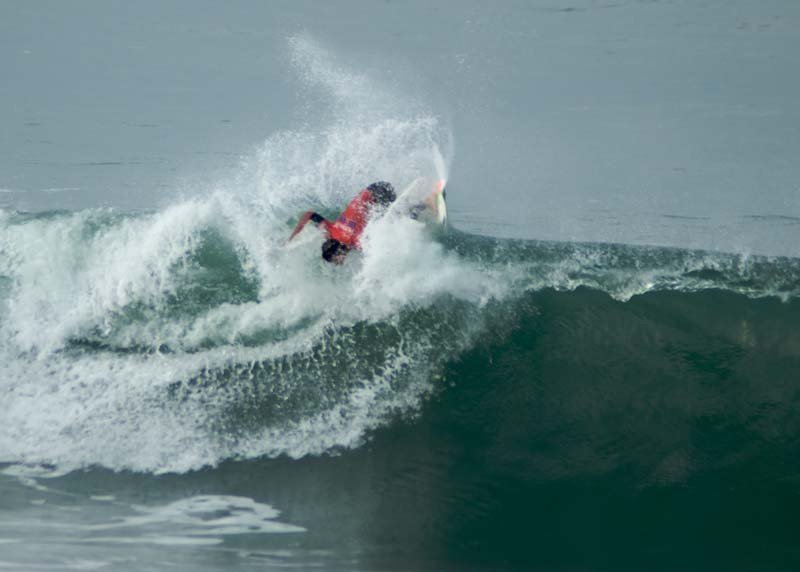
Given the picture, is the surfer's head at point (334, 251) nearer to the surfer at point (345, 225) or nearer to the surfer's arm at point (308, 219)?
the surfer at point (345, 225)

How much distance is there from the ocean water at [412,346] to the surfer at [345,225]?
15 centimetres

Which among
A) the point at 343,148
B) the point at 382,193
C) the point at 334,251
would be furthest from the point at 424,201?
the point at 343,148

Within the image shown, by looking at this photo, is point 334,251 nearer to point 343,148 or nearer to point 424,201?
point 424,201

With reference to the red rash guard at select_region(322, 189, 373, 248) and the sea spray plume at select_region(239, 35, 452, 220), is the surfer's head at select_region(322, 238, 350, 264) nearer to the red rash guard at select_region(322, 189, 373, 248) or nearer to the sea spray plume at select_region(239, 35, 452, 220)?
the red rash guard at select_region(322, 189, 373, 248)

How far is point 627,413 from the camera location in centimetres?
609

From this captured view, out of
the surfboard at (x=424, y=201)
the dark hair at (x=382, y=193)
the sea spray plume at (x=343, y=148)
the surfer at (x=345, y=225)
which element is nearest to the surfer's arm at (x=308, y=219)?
the surfer at (x=345, y=225)

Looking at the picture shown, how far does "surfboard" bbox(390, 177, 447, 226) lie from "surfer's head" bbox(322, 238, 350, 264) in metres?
0.87

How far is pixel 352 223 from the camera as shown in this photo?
23.5ft

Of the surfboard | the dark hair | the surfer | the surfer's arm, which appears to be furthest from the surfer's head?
the surfboard

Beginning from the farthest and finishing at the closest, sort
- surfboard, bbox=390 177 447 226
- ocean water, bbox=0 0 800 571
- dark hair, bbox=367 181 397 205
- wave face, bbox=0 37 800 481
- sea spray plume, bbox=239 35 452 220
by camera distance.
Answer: sea spray plume, bbox=239 35 452 220 < surfboard, bbox=390 177 447 226 < dark hair, bbox=367 181 397 205 < wave face, bbox=0 37 800 481 < ocean water, bbox=0 0 800 571

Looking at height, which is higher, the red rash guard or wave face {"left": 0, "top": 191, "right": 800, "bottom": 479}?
the red rash guard

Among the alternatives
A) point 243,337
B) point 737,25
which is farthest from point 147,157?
point 737,25

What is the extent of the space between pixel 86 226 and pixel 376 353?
3.79 m

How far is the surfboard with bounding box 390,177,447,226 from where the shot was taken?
7.68m
